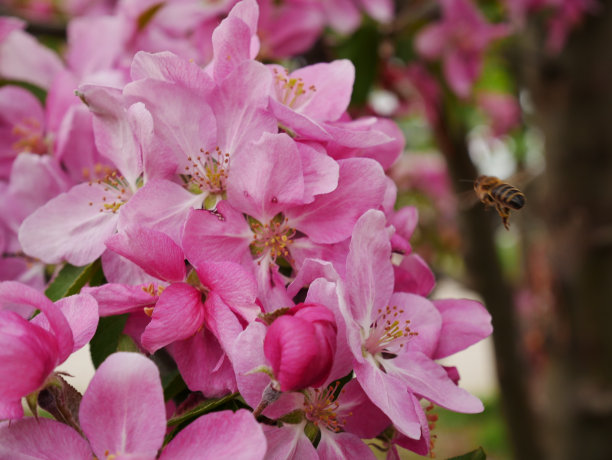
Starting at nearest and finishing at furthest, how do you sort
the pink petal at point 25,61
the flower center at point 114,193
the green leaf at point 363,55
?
the flower center at point 114,193 → the pink petal at point 25,61 → the green leaf at point 363,55

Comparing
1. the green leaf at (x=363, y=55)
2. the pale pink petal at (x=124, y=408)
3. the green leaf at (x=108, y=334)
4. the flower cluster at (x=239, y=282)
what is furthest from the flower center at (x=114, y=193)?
the green leaf at (x=363, y=55)

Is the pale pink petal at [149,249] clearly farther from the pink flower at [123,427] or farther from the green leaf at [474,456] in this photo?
the green leaf at [474,456]

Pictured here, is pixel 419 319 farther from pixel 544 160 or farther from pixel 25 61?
pixel 544 160

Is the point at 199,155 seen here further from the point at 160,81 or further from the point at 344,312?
the point at 344,312

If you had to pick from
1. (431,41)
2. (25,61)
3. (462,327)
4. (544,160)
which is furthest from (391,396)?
(544,160)

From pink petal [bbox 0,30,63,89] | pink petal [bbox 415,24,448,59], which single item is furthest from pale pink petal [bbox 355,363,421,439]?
pink petal [bbox 415,24,448,59]

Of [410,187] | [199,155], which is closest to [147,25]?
[199,155]
